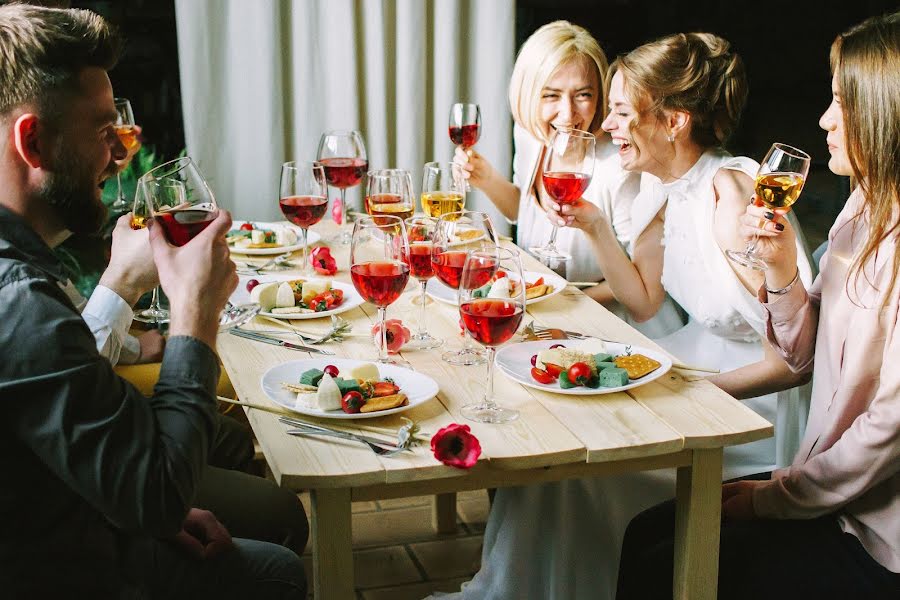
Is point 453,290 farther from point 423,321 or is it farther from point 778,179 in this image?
point 778,179

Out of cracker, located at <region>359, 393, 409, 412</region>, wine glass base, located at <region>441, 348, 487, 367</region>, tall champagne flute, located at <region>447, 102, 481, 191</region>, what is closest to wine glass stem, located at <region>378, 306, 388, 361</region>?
wine glass base, located at <region>441, 348, 487, 367</region>

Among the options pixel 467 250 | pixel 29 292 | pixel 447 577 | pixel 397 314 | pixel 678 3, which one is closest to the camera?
pixel 29 292

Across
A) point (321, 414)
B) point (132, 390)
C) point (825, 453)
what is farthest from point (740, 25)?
point (132, 390)

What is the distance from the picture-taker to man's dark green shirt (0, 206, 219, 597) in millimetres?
1013

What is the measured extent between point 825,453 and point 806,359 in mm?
318

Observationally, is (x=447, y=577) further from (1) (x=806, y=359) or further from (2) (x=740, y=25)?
(2) (x=740, y=25)

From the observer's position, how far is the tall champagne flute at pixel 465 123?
2508mm

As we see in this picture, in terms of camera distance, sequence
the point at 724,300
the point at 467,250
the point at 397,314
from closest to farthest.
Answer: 1. the point at 467,250
2. the point at 397,314
3. the point at 724,300

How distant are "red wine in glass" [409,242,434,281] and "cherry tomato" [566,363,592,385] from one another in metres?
0.37

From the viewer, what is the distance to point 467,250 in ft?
5.39

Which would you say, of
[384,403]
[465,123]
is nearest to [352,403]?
[384,403]

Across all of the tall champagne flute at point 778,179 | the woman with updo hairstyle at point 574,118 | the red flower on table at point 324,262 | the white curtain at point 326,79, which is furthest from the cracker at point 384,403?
the white curtain at point 326,79

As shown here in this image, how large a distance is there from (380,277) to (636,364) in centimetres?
43

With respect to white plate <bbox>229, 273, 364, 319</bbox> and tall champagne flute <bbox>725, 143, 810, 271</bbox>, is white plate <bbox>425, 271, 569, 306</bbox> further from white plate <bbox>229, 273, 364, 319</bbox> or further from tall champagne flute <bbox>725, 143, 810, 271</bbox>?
tall champagne flute <bbox>725, 143, 810, 271</bbox>
